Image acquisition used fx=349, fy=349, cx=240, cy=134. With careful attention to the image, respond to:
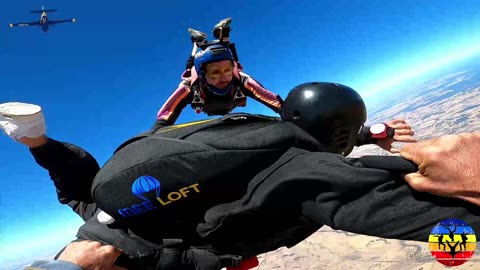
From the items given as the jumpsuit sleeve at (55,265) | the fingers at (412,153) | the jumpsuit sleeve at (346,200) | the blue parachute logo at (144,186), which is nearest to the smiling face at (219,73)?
the blue parachute logo at (144,186)

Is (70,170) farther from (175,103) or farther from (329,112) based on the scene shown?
(329,112)

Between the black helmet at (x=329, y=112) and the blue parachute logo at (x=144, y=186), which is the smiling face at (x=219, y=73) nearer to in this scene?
the black helmet at (x=329, y=112)

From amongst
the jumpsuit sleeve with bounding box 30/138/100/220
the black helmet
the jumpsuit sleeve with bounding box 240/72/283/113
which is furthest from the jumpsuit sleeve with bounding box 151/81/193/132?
the black helmet

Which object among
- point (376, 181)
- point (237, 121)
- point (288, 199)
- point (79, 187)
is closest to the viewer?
point (376, 181)

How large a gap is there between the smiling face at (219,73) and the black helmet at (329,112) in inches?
58.0

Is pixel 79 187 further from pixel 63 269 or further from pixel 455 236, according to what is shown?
pixel 455 236

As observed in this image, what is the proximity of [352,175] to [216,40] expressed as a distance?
7.29 feet

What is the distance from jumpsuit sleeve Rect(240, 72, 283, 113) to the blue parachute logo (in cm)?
203

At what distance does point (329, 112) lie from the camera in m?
1.44

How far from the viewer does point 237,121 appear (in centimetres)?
146

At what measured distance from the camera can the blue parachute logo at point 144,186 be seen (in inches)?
53.7

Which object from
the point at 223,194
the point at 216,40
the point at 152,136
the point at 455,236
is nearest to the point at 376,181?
the point at 455,236

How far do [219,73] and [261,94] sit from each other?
49 cm

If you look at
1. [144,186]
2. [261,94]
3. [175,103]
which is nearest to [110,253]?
[144,186]
